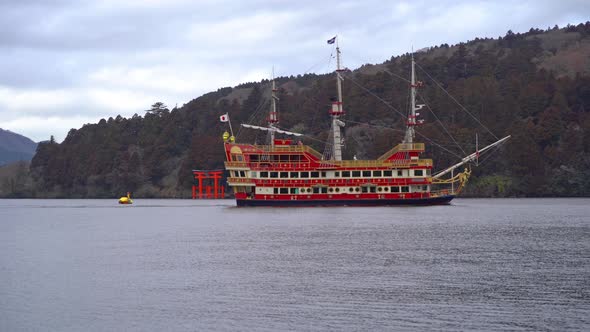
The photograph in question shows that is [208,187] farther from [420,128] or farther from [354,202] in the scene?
[354,202]

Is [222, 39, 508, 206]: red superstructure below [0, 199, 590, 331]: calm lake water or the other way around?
the other way around

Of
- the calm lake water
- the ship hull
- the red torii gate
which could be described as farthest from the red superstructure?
the red torii gate

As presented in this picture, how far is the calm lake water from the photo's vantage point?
27891 mm

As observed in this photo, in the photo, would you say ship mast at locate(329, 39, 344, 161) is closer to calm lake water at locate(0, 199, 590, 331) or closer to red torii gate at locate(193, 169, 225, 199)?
calm lake water at locate(0, 199, 590, 331)

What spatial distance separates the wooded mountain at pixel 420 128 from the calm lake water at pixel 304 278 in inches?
2330

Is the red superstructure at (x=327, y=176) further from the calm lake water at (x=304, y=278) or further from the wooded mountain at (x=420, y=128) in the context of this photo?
the wooded mountain at (x=420, y=128)

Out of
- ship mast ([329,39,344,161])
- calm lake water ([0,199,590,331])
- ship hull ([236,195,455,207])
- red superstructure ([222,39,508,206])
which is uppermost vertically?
ship mast ([329,39,344,161])

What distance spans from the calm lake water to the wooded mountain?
5919 cm

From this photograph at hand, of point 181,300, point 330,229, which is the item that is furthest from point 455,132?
point 181,300

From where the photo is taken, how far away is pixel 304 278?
1435 inches

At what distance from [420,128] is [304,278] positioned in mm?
95142

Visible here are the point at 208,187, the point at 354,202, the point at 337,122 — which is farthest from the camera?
the point at 208,187

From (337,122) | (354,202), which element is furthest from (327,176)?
(337,122)

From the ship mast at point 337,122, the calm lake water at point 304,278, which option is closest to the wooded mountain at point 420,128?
the ship mast at point 337,122
